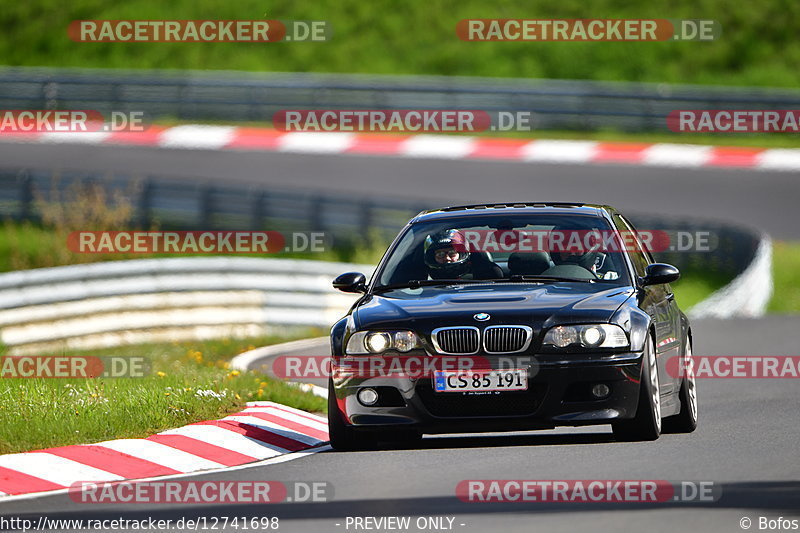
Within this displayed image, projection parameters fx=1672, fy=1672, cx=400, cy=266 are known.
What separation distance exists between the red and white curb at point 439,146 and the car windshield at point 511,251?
21.4 m

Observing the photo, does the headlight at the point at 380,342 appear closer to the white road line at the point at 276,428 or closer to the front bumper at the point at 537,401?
the front bumper at the point at 537,401

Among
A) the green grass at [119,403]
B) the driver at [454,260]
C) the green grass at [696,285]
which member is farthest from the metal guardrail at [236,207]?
the driver at [454,260]

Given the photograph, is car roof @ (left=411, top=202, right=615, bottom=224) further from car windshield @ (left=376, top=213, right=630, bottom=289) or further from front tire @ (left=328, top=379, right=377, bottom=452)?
front tire @ (left=328, top=379, right=377, bottom=452)

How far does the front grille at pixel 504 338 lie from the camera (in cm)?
955

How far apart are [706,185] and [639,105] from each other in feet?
14.2

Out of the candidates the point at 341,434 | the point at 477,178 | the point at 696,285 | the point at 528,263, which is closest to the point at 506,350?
the point at 341,434

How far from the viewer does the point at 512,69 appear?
42750 millimetres

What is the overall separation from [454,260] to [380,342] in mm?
1277

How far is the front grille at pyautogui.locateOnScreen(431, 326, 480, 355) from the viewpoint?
959 centimetres

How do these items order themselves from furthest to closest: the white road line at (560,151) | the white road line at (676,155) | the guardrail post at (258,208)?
the white road line at (560,151) < the white road line at (676,155) < the guardrail post at (258,208)

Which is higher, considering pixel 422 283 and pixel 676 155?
pixel 676 155

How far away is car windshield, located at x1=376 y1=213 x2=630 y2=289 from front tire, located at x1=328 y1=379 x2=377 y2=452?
104cm

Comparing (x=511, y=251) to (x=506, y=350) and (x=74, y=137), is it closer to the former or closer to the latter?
(x=506, y=350)

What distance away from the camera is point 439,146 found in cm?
3344
